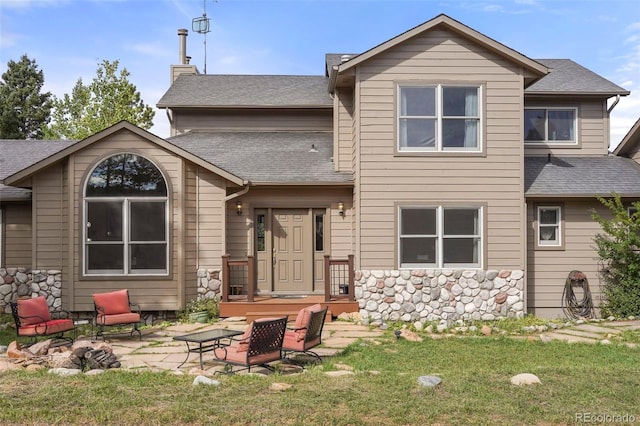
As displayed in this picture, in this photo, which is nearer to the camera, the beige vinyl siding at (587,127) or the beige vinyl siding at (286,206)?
the beige vinyl siding at (286,206)

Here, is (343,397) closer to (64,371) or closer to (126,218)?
(64,371)

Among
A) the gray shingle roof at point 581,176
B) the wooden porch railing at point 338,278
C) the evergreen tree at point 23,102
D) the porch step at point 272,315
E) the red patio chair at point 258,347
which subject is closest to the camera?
the red patio chair at point 258,347

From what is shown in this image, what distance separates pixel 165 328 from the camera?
37.7 feet

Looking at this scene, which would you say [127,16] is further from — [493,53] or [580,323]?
[580,323]

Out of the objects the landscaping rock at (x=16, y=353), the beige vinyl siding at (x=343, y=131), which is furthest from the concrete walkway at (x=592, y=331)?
the landscaping rock at (x=16, y=353)

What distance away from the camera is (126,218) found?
39.9 feet

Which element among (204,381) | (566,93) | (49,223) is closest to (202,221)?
(49,223)

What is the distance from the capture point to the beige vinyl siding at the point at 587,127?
1491cm

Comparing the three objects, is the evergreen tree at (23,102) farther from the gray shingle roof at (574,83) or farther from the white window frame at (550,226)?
the white window frame at (550,226)

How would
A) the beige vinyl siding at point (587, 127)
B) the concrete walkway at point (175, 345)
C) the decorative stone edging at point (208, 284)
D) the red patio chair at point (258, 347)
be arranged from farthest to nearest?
the beige vinyl siding at point (587, 127)
the decorative stone edging at point (208, 284)
the concrete walkway at point (175, 345)
the red patio chair at point (258, 347)

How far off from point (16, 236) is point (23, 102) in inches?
1268

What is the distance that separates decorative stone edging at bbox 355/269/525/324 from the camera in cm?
1216

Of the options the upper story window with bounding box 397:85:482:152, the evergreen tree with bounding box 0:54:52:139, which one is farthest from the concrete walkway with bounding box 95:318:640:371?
the evergreen tree with bounding box 0:54:52:139

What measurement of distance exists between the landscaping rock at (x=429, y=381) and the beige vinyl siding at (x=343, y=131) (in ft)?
23.8
